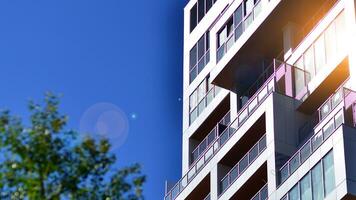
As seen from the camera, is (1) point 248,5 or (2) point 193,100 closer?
(1) point 248,5

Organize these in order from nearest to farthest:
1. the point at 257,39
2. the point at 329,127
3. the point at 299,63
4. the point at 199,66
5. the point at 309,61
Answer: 1. the point at 329,127
2. the point at 309,61
3. the point at 299,63
4. the point at 257,39
5. the point at 199,66

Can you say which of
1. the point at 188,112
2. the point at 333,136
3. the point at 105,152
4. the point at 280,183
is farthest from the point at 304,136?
the point at 105,152

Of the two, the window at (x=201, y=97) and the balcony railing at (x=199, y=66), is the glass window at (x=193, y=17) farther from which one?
the window at (x=201, y=97)

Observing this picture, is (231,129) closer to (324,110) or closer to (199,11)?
(324,110)

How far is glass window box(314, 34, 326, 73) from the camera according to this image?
57225mm

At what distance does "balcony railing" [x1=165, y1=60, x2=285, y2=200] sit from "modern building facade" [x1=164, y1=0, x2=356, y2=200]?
63mm

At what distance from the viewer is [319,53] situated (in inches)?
2272

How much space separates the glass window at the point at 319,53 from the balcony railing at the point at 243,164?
15.4 feet

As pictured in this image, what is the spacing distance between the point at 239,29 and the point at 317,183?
17.0 metres

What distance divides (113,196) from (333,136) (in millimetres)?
24803

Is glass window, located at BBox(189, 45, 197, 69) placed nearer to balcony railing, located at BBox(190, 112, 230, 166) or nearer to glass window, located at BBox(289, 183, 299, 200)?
balcony railing, located at BBox(190, 112, 230, 166)

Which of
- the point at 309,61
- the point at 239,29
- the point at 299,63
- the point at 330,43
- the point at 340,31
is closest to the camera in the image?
the point at 340,31

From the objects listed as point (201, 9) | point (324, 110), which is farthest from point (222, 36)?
point (324, 110)

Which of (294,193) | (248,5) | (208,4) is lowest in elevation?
(294,193)
